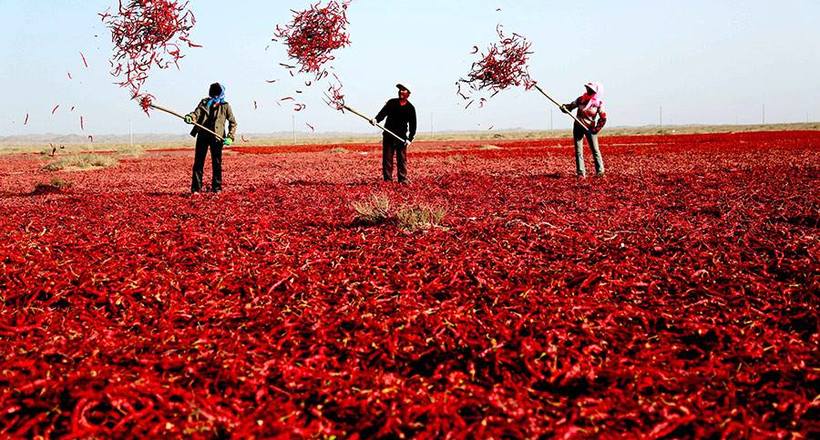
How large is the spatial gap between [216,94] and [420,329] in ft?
33.2

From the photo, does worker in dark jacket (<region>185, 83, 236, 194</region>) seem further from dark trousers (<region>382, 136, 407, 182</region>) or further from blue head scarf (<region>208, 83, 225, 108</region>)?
dark trousers (<region>382, 136, 407, 182</region>)

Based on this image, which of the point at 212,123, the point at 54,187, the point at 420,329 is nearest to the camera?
the point at 420,329

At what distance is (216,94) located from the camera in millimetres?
12742

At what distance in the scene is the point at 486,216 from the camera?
8.57 m

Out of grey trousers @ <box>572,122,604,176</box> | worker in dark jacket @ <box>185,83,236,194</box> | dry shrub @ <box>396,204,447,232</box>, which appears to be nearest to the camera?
dry shrub @ <box>396,204,447,232</box>

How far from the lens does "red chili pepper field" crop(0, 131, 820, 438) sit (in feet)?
10.5

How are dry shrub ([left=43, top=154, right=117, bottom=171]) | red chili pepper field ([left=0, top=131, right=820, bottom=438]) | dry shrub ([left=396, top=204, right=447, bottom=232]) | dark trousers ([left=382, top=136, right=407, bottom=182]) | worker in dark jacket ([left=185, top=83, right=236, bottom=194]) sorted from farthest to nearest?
dry shrub ([left=43, top=154, right=117, bottom=171]), dark trousers ([left=382, top=136, right=407, bottom=182]), worker in dark jacket ([left=185, top=83, right=236, bottom=194]), dry shrub ([left=396, top=204, right=447, bottom=232]), red chili pepper field ([left=0, top=131, right=820, bottom=438])

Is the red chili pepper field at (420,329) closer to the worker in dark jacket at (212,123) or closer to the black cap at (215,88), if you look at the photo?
the worker in dark jacket at (212,123)

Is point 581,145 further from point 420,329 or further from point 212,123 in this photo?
point 420,329

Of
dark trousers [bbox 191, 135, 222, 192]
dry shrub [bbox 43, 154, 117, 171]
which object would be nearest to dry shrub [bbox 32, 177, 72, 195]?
dark trousers [bbox 191, 135, 222, 192]

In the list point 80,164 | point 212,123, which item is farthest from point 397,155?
point 80,164

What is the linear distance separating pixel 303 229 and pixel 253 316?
3484 mm

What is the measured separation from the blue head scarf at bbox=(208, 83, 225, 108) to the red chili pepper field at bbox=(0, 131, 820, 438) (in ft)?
17.1

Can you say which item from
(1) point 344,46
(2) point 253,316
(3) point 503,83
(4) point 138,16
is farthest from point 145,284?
(3) point 503,83
